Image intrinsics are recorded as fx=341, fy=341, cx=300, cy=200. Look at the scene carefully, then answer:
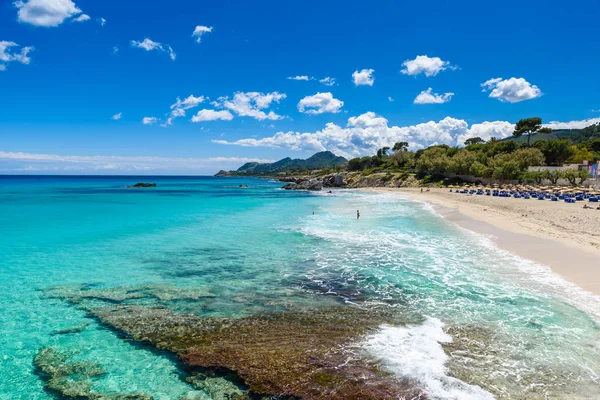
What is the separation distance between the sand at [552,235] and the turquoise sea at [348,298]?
118cm

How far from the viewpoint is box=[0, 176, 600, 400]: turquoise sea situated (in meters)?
8.27

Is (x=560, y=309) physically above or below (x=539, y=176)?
below

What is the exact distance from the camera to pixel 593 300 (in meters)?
12.8

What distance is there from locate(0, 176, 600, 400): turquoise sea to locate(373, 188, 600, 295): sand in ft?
3.86

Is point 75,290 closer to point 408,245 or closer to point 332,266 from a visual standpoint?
point 332,266

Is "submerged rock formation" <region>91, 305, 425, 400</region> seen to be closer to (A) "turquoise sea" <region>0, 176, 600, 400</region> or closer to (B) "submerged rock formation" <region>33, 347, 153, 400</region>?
(A) "turquoise sea" <region>0, 176, 600, 400</region>

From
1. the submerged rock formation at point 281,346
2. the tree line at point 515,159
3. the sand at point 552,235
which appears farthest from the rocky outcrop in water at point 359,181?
the submerged rock formation at point 281,346

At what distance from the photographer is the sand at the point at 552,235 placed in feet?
54.6

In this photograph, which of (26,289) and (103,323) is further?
(26,289)

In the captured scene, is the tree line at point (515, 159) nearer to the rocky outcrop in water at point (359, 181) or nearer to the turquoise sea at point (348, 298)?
the rocky outcrop in water at point (359, 181)

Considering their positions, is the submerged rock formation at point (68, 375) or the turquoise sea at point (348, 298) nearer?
the submerged rock formation at point (68, 375)

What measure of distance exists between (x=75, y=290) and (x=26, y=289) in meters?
2.38

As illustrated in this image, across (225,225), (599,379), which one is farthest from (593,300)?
(225,225)

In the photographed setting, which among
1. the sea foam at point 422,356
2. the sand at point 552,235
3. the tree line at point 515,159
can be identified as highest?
the tree line at point 515,159
